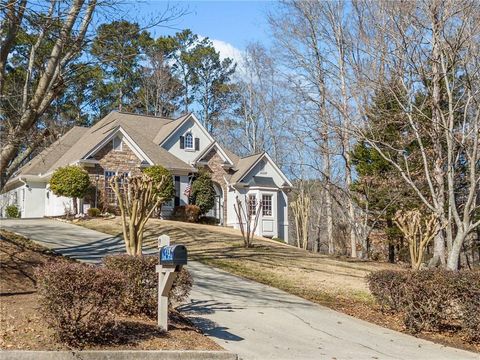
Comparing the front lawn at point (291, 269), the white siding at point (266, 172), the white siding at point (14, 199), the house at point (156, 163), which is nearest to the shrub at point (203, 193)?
the house at point (156, 163)

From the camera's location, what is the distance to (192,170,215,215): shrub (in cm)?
2970

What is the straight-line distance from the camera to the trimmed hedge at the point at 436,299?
8766mm

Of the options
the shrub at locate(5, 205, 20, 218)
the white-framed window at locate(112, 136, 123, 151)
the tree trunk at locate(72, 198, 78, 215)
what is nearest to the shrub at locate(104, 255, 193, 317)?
the tree trunk at locate(72, 198, 78, 215)

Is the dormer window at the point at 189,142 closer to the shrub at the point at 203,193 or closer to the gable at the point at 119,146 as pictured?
the shrub at the point at 203,193

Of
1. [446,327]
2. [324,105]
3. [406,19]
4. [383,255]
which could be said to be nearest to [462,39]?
[406,19]

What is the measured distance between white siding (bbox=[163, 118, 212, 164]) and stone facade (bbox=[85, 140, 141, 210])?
147 inches

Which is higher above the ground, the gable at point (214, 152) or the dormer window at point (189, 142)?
the dormer window at point (189, 142)

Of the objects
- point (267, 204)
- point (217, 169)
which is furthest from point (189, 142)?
point (267, 204)

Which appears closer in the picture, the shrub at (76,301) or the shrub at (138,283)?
the shrub at (76,301)

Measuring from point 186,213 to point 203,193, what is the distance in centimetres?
170

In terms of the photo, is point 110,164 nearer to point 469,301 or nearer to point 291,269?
point 291,269

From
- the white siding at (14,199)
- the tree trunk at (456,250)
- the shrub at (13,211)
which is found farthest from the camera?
the shrub at (13,211)

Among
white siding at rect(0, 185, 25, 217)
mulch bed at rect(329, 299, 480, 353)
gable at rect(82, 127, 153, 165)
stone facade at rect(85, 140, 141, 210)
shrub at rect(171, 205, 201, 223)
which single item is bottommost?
mulch bed at rect(329, 299, 480, 353)

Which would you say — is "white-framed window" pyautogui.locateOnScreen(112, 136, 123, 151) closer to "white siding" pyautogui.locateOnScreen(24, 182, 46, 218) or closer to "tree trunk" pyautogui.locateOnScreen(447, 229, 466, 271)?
"white siding" pyautogui.locateOnScreen(24, 182, 46, 218)
